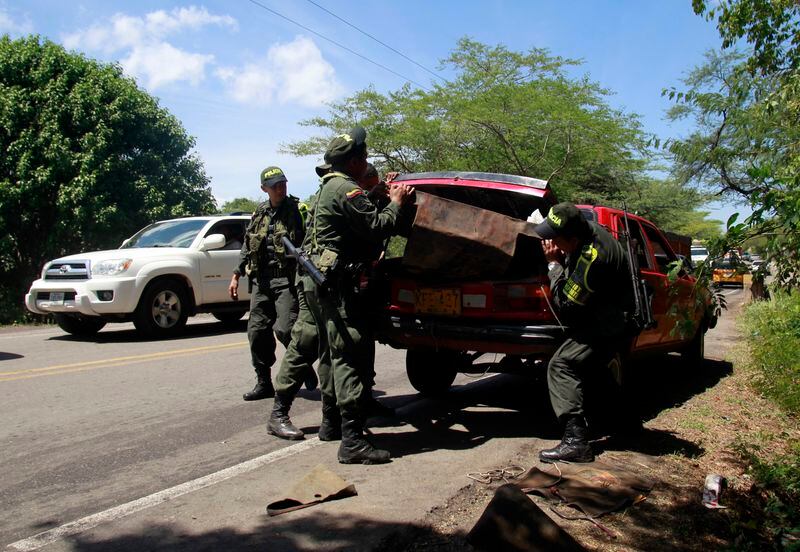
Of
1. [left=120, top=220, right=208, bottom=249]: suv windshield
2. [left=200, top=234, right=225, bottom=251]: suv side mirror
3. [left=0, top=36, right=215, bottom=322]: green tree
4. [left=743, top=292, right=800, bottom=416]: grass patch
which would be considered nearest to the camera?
[left=743, top=292, right=800, bottom=416]: grass patch

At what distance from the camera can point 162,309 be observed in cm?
1032

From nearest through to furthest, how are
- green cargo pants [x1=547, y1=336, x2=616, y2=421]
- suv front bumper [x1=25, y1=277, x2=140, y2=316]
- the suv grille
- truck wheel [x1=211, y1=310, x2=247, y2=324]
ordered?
green cargo pants [x1=547, y1=336, x2=616, y2=421], suv front bumper [x1=25, y1=277, x2=140, y2=316], the suv grille, truck wheel [x1=211, y1=310, x2=247, y2=324]

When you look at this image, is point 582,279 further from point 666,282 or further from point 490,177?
point 666,282

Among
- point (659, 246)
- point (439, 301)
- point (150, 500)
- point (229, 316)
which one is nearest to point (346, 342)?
point (439, 301)

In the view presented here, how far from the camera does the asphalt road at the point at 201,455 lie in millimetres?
3338

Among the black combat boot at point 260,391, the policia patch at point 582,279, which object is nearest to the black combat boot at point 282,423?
the black combat boot at point 260,391

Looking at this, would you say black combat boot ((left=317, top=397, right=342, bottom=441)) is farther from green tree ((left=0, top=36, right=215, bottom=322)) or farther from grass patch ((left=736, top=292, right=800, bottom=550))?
green tree ((left=0, top=36, right=215, bottom=322))

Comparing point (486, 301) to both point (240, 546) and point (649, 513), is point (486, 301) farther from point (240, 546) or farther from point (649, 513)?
point (240, 546)

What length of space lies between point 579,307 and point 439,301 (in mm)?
1110

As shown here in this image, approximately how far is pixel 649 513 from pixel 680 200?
2550cm

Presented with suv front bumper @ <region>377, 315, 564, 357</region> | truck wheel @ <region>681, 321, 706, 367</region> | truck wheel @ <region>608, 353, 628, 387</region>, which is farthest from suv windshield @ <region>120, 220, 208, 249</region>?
truck wheel @ <region>608, 353, 628, 387</region>

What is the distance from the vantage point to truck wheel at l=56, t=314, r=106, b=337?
10492 millimetres

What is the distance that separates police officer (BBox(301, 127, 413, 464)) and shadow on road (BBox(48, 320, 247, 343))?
20.7 ft

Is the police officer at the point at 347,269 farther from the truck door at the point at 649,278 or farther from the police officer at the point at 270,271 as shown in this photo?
the truck door at the point at 649,278
